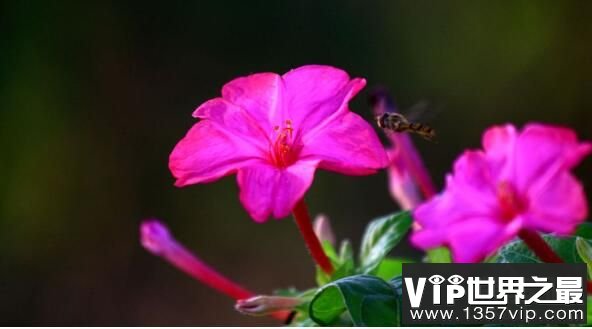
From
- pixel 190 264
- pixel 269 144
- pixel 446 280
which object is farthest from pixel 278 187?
pixel 190 264

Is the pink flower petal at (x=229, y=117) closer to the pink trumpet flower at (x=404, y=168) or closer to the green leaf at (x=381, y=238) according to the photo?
the green leaf at (x=381, y=238)

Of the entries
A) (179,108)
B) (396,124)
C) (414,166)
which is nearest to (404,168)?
(414,166)

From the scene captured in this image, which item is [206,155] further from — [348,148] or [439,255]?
[439,255]

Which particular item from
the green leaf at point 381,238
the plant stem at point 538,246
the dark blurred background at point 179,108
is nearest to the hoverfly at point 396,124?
the green leaf at point 381,238

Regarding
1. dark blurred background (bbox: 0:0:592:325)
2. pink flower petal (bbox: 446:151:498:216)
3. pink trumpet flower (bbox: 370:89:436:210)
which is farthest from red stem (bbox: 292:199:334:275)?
dark blurred background (bbox: 0:0:592:325)

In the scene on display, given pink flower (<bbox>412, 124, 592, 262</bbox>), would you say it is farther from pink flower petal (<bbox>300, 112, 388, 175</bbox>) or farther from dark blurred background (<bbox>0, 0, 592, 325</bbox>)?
dark blurred background (<bbox>0, 0, 592, 325</bbox>)
